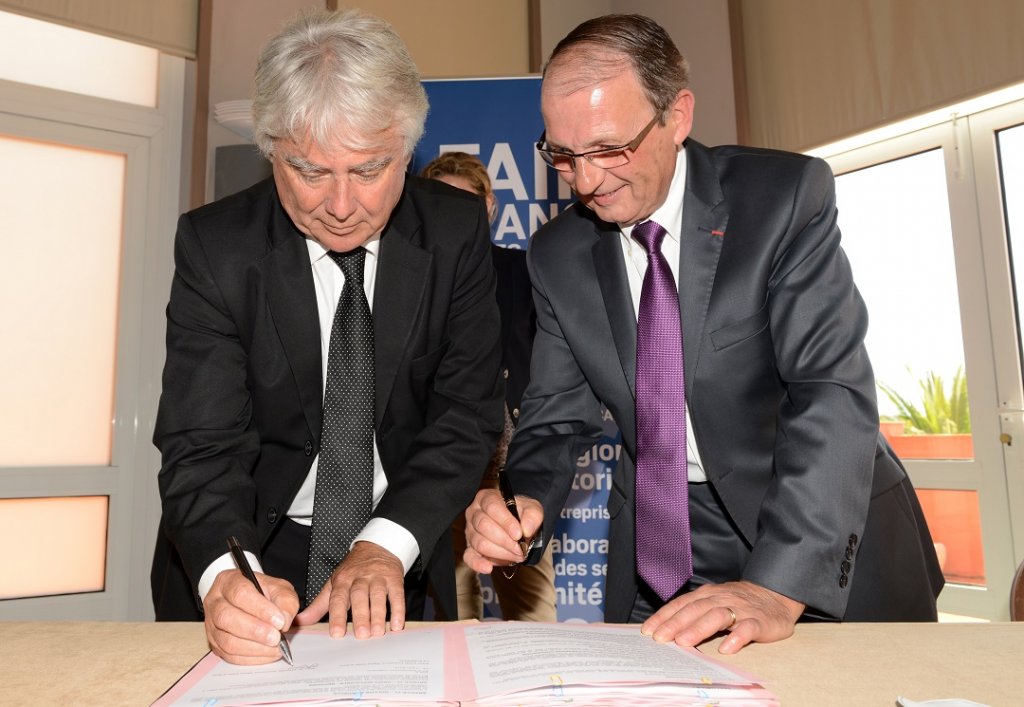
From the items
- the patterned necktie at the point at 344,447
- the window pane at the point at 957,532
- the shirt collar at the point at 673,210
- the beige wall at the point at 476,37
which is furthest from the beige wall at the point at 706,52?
the patterned necktie at the point at 344,447

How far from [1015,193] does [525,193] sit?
2203 millimetres

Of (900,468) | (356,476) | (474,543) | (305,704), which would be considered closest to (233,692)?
(305,704)

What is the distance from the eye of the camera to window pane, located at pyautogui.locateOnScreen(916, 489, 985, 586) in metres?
3.74

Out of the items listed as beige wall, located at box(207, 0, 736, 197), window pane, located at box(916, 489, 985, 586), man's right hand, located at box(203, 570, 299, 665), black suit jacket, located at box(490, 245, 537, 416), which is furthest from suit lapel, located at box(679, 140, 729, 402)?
beige wall, located at box(207, 0, 736, 197)

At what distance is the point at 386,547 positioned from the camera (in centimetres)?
138

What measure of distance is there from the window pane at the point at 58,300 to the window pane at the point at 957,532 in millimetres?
4032

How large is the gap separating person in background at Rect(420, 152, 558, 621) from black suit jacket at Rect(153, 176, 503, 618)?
4.50ft

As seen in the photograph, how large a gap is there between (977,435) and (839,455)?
2931 millimetres

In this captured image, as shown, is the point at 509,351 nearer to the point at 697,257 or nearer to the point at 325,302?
the point at 325,302

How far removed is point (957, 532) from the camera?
381 centimetres

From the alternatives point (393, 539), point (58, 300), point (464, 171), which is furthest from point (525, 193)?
point (393, 539)

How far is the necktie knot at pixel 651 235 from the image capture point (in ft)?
5.01

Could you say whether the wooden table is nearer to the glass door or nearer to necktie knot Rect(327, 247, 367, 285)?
necktie knot Rect(327, 247, 367, 285)

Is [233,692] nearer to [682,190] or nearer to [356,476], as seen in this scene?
[356,476]
